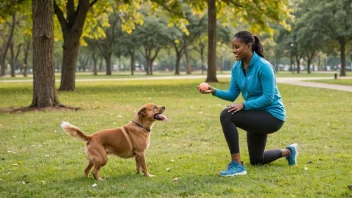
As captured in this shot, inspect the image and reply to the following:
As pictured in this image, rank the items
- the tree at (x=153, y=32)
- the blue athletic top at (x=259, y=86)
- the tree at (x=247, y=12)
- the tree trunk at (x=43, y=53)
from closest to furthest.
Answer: the blue athletic top at (x=259, y=86) → the tree trunk at (x=43, y=53) → the tree at (x=247, y=12) → the tree at (x=153, y=32)

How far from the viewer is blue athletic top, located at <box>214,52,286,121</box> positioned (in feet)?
19.0

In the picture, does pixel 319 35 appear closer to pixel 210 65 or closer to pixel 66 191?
pixel 210 65

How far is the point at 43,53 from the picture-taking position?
14414mm

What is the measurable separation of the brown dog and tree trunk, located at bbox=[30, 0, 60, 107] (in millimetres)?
9009

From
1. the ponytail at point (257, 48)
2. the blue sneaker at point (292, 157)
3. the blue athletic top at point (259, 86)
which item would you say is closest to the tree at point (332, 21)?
the blue sneaker at point (292, 157)

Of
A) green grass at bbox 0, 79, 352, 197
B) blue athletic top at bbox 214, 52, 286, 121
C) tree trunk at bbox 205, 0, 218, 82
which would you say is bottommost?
green grass at bbox 0, 79, 352, 197

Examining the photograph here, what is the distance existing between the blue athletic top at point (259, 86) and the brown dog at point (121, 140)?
38.2 inches

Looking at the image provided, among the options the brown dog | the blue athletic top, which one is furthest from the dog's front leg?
the blue athletic top

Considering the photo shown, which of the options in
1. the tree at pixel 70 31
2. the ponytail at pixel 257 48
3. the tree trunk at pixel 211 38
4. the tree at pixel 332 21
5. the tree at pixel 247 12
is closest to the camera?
the ponytail at pixel 257 48

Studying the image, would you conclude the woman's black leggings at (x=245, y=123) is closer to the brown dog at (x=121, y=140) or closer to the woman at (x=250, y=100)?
the woman at (x=250, y=100)

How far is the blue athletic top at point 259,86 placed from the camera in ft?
19.0

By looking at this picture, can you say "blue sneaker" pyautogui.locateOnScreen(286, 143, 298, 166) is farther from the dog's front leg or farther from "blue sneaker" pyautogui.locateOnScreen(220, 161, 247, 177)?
the dog's front leg

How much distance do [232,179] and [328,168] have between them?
1.47m

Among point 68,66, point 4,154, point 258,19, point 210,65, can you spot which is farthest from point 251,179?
point 210,65
